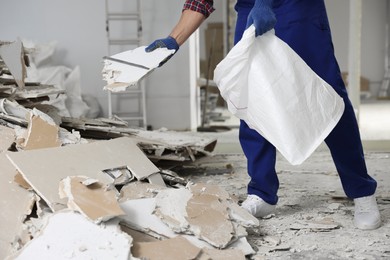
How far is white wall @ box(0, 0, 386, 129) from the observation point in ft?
17.0

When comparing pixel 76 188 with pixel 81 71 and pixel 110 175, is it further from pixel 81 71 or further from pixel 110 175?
pixel 81 71

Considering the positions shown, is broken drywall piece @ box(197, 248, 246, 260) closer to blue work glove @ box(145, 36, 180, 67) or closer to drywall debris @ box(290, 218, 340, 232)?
drywall debris @ box(290, 218, 340, 232)

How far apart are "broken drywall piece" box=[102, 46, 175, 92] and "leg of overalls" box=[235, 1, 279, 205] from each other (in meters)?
0.33

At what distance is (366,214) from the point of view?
6.37 feet

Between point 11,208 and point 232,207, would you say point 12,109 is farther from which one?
point 232,207

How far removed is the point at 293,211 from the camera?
219cm

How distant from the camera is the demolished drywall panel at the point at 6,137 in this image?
2.21 meters

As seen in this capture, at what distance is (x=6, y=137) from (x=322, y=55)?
1459mm

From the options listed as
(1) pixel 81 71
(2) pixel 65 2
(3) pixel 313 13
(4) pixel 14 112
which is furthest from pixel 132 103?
(3) pixel 313 13

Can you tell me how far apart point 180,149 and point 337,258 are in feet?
4.76

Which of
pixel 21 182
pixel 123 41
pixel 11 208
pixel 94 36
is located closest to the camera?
pixel 11 208

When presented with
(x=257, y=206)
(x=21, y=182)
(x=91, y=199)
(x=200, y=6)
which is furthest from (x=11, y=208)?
(x=200, y=6)

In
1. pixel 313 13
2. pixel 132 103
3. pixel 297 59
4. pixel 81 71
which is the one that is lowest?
pixel 132 103

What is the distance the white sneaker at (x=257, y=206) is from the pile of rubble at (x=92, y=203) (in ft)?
0.33
